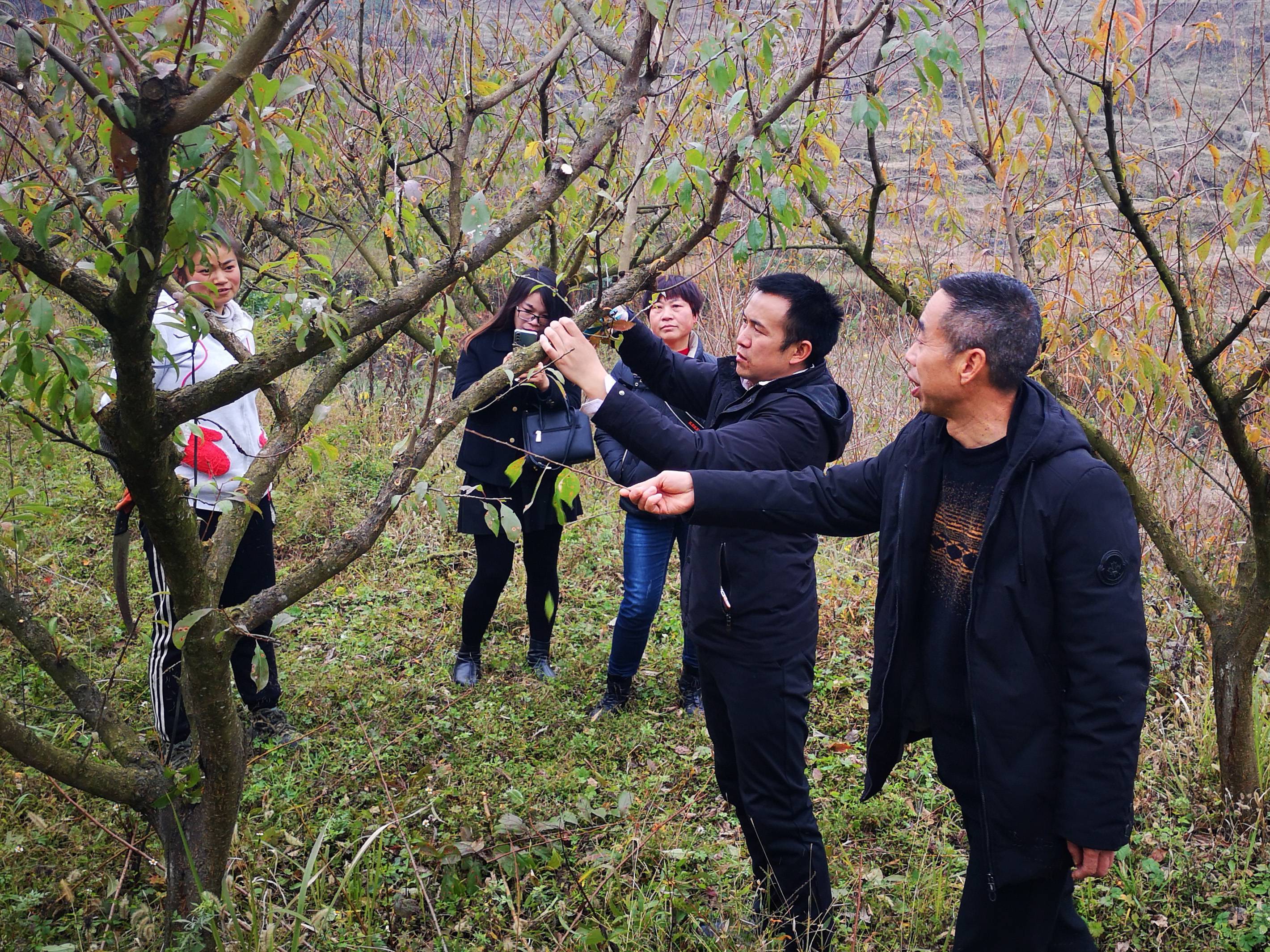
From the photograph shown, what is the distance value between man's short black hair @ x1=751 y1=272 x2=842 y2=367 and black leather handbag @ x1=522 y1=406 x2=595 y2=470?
1319 millimetres

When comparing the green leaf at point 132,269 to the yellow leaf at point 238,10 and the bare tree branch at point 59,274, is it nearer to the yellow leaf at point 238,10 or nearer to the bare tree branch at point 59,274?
the bare tree branch at point 59,274

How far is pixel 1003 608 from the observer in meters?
1.75

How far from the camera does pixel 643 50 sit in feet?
6.91

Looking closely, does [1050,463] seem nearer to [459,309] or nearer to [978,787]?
[978,787]

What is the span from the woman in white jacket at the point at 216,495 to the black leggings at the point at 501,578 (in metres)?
0.84

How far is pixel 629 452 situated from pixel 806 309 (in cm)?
122

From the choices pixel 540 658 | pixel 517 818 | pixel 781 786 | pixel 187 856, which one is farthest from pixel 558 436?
pixel 187 856

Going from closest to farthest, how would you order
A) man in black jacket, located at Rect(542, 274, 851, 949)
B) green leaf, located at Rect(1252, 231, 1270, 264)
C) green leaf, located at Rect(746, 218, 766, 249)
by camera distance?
green leaf, located at Rect(1252, 231, 1270, 264), green leaf, located at Rect(746, 218, 766, 249), man in black jacket, located at Rect(542, 274, 851, 949)

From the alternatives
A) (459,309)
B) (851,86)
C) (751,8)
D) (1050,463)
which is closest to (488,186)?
(459,309)

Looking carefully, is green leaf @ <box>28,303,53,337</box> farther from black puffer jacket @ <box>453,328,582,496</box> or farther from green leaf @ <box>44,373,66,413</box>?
black puffer jacket @ <box>453,328,582,496</box>

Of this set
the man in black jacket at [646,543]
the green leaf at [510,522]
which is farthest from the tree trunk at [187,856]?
the man in black jacket at [646,543]

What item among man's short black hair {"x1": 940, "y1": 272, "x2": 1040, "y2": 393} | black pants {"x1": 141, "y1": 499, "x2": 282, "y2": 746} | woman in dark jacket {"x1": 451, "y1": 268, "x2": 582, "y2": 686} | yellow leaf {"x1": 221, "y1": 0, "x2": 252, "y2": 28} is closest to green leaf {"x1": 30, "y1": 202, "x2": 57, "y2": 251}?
yellow leaf {"x1": 221, "y1": 0, "x2": 252, "y2": 28}

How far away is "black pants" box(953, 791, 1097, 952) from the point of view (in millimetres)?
1829

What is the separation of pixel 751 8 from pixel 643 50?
3529 millimetres
